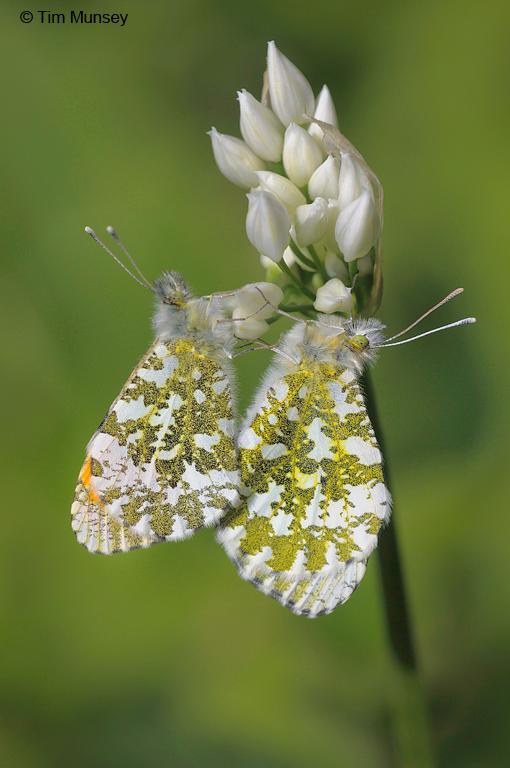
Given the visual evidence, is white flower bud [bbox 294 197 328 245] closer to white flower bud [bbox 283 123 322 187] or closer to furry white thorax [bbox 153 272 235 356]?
white flower bud [bbox 283 123 322 187]

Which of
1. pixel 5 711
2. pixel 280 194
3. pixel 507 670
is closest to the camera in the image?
pixel 280 194

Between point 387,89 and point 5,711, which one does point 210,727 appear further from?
point 387,89

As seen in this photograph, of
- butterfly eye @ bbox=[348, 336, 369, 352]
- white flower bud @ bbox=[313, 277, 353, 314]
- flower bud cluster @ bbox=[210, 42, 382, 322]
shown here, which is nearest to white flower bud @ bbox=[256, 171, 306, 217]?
flower bud cluster @ bbox=[210, 42, 382, 322]

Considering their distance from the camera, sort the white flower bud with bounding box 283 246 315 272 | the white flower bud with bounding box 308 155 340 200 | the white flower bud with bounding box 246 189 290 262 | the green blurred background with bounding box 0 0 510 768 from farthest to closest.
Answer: the green blurred background with bounding box 0 0 510 768 → the white flower bud with bounding box 283 246 315 272 → the white flower bud with bounding box 308 155 340 200 → the white flower bud with bounding box 246 189 290 262

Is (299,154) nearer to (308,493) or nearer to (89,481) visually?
(308,493)

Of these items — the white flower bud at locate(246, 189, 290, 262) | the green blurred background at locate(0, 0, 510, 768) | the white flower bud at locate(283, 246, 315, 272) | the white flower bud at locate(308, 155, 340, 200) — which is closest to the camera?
the white flower bud at locate(246, 189, 290, 262)

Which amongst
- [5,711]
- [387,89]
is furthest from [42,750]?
[387,89]
